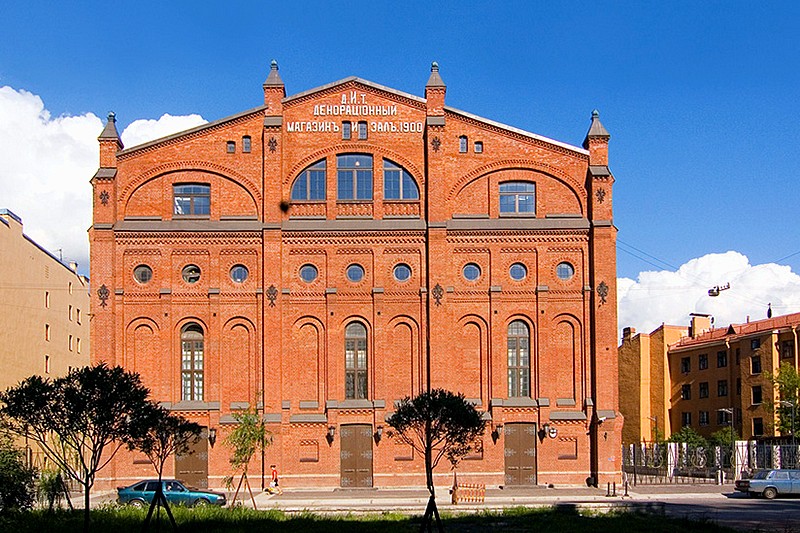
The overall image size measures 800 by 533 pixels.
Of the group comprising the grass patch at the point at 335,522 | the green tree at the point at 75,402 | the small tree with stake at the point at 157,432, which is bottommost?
the grass patch at the point at 335,522

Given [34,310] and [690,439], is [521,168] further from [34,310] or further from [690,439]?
[34,310]

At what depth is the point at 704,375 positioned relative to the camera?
79125mm

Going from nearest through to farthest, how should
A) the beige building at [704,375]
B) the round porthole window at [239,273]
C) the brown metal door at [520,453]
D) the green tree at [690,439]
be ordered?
the brown metal door at [520,453]
the round porthole window at [239,273]
the green tree at [690,439]
the beige building at [704,375]

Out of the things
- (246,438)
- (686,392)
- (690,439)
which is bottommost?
(690,439)

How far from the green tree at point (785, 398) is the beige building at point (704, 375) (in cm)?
56

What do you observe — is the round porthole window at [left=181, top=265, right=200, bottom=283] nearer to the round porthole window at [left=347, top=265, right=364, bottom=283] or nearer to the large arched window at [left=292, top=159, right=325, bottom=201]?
the large arched window at [left=292, top=159, right=325, bottom=201]

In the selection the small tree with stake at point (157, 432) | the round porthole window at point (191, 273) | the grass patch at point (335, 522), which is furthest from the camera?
the round porthole window at point (191, 273)

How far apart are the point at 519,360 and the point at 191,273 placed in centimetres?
1715

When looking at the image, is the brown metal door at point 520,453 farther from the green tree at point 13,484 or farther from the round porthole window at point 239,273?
the green tree at point 13,484

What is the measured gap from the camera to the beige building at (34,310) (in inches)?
2263

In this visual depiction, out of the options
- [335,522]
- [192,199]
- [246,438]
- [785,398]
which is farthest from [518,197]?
[785,398]

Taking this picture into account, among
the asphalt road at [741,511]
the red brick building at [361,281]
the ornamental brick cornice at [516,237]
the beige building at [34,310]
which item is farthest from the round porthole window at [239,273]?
the asphalt road at [741,511]

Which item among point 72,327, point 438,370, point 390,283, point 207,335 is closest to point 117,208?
point 207,335

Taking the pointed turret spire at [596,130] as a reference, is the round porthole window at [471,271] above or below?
below
